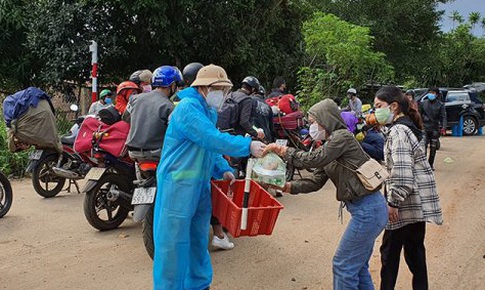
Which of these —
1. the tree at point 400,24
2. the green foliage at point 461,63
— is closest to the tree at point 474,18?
the green foliage at point 461,63

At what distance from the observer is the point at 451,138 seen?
19.2m

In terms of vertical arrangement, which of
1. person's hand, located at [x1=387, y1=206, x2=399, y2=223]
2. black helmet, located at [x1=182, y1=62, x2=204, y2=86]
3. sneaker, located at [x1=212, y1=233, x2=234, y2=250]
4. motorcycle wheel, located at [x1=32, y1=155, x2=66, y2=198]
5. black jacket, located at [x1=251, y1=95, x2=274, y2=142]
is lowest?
motorcycle wheel, located at [x1=32, y1=155, x2=66, y2=198]

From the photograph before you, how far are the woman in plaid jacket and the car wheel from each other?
17.7 meters

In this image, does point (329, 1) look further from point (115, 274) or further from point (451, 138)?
point (115, 274)

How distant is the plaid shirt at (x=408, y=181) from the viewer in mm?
3725

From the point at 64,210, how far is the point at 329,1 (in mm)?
22295

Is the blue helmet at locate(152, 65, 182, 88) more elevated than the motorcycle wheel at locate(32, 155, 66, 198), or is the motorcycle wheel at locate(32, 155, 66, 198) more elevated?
the blue helmet at locate(152, 65, 182, 88)

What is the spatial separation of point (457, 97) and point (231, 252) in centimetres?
1720

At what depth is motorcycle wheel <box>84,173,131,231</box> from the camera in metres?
6.02

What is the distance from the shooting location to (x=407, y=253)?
4.13m

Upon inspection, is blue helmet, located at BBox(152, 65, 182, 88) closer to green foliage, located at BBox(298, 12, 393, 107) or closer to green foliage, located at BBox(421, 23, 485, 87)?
green foliage, located at BBox(298, 12, 393, 107)

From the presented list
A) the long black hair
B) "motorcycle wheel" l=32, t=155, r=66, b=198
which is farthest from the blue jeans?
"motorcycle wheel" l=32, t=155, r=66, b=198

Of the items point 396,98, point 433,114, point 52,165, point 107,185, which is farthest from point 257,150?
point 433,114

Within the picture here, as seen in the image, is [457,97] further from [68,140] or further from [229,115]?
[68,140]
